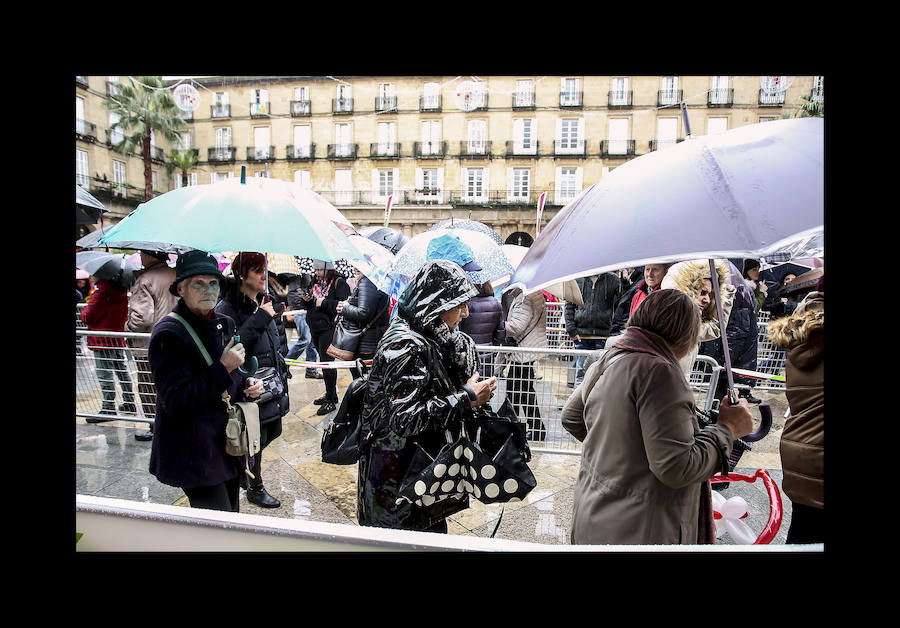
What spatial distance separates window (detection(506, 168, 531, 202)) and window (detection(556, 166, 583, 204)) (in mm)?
1931

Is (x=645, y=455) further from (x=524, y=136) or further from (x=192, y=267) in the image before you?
(x=524, y=136)

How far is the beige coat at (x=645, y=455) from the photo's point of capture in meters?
1.56

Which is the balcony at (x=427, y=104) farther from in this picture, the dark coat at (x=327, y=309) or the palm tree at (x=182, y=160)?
the dark coat at (x=327, y=309)

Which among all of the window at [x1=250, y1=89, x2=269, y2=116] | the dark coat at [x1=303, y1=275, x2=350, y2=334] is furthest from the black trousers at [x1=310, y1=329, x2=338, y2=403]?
the window at [x1=250, y1=89, x2=269, y2=116]

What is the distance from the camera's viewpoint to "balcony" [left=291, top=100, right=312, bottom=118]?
33.7m

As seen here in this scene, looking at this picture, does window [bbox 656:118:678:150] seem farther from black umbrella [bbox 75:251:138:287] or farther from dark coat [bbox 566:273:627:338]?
black umbrella [bbox 75:251:138:287]

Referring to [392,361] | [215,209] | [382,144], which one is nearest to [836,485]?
[392,361]

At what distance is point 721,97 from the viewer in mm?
28703

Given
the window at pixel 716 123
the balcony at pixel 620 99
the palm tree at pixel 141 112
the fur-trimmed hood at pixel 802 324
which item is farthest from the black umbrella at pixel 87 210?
the balcony at pixel 620 99

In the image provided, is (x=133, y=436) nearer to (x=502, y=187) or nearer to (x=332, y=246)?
(x=332, y=246)

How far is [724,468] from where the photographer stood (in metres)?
1.67

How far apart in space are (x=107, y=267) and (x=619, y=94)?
32793 mm

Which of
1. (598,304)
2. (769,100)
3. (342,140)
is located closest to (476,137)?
(342,140)

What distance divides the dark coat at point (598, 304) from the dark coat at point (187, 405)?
4049 millimetres
